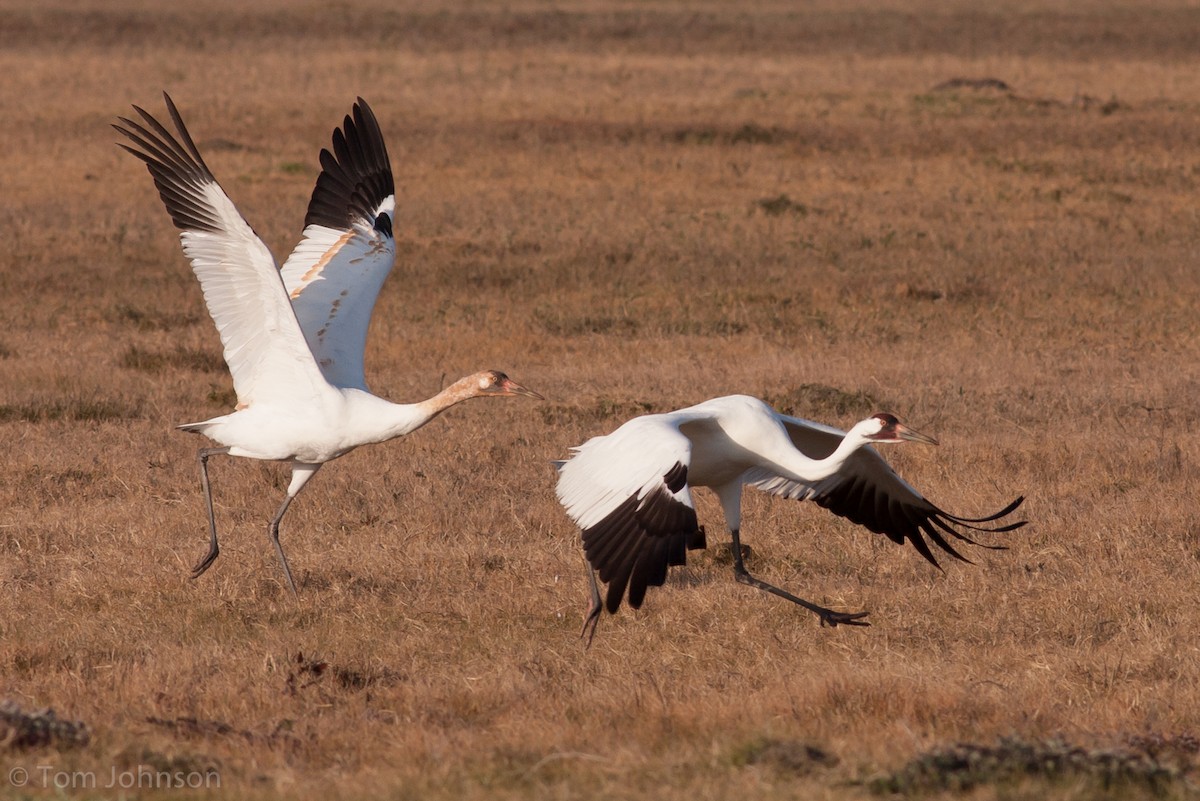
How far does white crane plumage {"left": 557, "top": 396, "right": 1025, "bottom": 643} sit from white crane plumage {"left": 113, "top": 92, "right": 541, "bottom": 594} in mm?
673

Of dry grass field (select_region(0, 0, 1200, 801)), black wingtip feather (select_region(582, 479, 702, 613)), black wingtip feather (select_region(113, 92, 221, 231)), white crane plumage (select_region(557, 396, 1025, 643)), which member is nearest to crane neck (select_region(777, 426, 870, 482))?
white crane plumage (select_region(557, 396, 1025, 643))

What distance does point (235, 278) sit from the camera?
613cm

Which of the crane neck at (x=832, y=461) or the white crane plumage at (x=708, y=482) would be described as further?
the crane neck at (x=832, y=461)

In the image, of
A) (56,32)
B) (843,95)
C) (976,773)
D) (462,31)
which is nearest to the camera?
(976,773)

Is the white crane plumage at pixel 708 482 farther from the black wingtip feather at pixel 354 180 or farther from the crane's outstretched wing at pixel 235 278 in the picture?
the black wingtip feather at pixel 354 180

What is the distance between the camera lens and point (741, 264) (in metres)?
13.2

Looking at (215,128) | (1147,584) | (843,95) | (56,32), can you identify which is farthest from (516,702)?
(56,32)

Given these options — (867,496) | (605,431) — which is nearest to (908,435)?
(867,496)

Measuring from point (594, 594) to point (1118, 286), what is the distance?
7.76 m

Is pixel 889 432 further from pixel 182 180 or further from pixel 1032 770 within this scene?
pixel 182 180

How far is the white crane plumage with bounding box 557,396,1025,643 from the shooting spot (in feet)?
16.0

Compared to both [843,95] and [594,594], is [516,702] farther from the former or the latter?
[843,95]

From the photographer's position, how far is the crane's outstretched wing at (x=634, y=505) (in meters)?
4.77

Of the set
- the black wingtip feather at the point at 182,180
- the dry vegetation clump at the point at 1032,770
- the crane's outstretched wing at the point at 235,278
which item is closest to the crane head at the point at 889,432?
the dry vegetation clump at the point at 1032,770
